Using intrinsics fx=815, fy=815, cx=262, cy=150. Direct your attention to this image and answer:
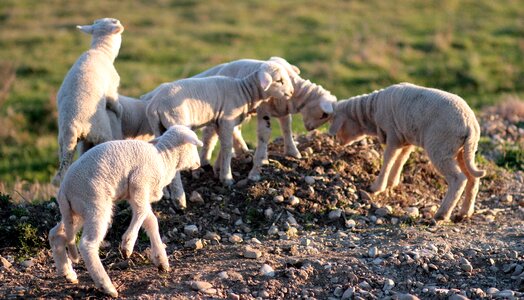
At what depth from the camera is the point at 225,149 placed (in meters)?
9.65

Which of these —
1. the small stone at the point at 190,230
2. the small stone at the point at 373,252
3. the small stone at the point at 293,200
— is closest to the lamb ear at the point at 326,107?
the small stone at the point at 293,200

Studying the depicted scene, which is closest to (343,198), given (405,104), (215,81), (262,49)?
(405,104)

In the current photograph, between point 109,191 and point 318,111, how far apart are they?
4011 mm

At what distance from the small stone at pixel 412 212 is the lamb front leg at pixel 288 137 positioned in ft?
5.21

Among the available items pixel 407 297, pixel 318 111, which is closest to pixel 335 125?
pixel 318 111

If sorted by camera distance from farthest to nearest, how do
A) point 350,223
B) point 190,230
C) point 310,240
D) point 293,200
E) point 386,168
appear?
point 386,168 → point 293,200 → point 350,223 → point 190,230 → point 310,240

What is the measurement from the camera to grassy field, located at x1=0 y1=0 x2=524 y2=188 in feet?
61.3

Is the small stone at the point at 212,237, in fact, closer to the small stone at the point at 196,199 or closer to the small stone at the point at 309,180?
the small stone at the point at 196,199

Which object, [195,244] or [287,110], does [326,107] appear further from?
[195,244]

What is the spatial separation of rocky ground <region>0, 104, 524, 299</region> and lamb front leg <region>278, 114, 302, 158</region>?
143mm

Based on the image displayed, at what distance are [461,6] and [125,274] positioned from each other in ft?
77.4

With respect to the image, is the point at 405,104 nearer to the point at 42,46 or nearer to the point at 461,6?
the point at 42,46

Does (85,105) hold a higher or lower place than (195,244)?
higher

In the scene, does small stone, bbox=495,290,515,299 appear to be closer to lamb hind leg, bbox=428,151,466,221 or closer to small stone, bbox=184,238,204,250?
lamb hind leg, bbox=428,151,466,221
